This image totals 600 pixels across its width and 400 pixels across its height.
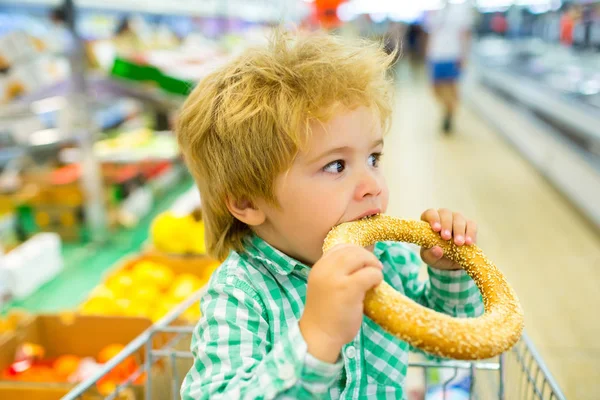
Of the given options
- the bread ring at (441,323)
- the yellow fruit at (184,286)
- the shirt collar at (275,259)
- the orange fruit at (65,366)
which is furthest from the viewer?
the yellow fruit at (184,286)

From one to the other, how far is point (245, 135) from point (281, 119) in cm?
9

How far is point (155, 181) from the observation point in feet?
16.9

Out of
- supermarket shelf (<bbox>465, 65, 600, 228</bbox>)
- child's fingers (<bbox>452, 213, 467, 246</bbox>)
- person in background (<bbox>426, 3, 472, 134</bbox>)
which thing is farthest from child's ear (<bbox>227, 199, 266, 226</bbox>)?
person in background (<bbox>426, 3, 472, 134</bbox>)

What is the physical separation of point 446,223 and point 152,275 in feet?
5.72

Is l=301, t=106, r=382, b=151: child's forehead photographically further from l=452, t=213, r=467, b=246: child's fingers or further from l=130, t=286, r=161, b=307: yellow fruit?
l=130, t=286, r=161, b=307: yellow fruit

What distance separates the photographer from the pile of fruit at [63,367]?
1.96 m

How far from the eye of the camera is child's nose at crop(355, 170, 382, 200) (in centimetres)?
110

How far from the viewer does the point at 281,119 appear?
1095 mm

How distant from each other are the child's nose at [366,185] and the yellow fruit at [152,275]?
173 centimetres

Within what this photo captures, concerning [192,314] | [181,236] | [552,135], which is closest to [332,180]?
[192,314]

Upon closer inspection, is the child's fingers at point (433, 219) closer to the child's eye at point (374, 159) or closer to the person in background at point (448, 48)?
the child's eye at point (374, 159)

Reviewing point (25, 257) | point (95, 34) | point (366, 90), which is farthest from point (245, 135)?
point (95, 34)

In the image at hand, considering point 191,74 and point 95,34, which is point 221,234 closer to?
point 191,74

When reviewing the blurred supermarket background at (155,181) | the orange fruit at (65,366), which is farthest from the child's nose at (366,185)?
the orange fruit at (65,366)
